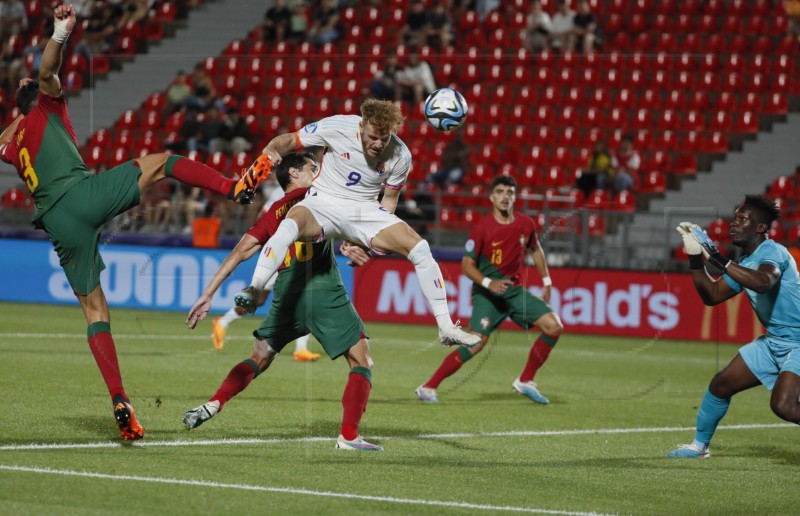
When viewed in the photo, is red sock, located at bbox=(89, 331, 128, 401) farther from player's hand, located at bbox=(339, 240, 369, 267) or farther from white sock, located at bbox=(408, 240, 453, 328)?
white sock, located at bbox=(408, 240, 453, 328)

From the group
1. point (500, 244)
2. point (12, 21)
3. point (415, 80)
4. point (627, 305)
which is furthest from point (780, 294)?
point (12, 21)

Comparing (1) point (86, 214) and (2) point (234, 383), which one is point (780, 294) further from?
(1) point (86, 214)

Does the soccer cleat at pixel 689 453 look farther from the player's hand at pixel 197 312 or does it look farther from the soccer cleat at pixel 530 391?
the player's hand at pixel 197 312

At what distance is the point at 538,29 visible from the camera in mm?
26219

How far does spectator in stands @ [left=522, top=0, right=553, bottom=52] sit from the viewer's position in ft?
86.0

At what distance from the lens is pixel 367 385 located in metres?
8.80

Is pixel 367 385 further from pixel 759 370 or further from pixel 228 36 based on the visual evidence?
pixel 228 36

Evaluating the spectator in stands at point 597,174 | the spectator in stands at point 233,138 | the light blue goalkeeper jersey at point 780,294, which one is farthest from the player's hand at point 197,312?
the spectator in stands at point 233,138

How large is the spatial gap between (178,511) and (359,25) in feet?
75.2

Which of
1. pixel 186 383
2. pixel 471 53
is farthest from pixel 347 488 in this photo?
pixel 471 53

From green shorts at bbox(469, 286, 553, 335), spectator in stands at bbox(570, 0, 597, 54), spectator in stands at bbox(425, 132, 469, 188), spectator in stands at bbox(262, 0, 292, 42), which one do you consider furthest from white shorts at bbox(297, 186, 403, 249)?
spectator in stands at bbox(262, 0, 292, 42)

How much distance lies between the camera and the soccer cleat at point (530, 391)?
12602 mm

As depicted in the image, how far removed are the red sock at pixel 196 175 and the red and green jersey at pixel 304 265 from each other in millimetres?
562

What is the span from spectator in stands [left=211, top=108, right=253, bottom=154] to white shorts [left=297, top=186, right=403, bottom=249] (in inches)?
645
